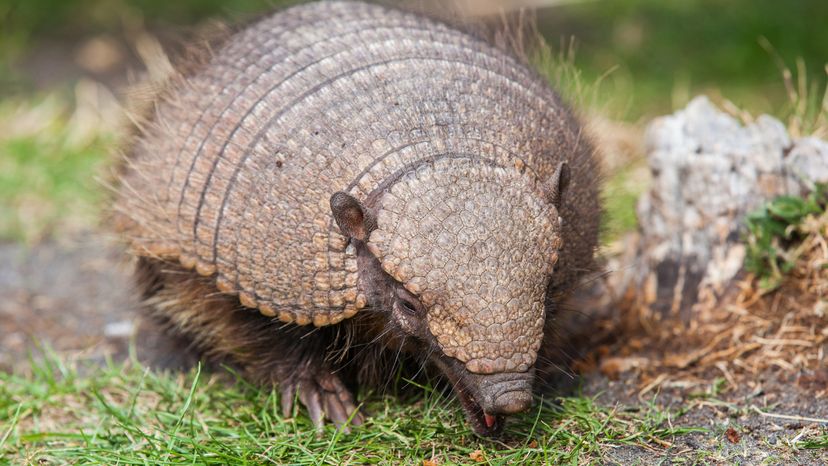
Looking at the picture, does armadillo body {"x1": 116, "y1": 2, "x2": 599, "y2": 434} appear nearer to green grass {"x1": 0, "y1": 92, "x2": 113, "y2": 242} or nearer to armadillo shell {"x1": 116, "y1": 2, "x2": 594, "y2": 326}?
armadillo shell {"x1": 116, "y1": 2, "x2": 594, "y2": 326}

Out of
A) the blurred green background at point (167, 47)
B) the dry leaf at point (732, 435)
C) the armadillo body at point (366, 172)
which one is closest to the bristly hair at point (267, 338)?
the armadillo body at point (366, 172)

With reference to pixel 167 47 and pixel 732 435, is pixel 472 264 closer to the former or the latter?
pixel 732 435

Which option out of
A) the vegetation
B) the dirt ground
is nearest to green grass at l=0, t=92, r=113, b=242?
the dirt ground

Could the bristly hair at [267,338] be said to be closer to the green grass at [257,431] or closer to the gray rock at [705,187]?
the green grass at [257,431]

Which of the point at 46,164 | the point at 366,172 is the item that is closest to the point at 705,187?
the point at 366,172

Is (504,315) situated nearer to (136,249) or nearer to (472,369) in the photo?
(472,369)

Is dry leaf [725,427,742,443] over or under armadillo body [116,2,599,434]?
under
